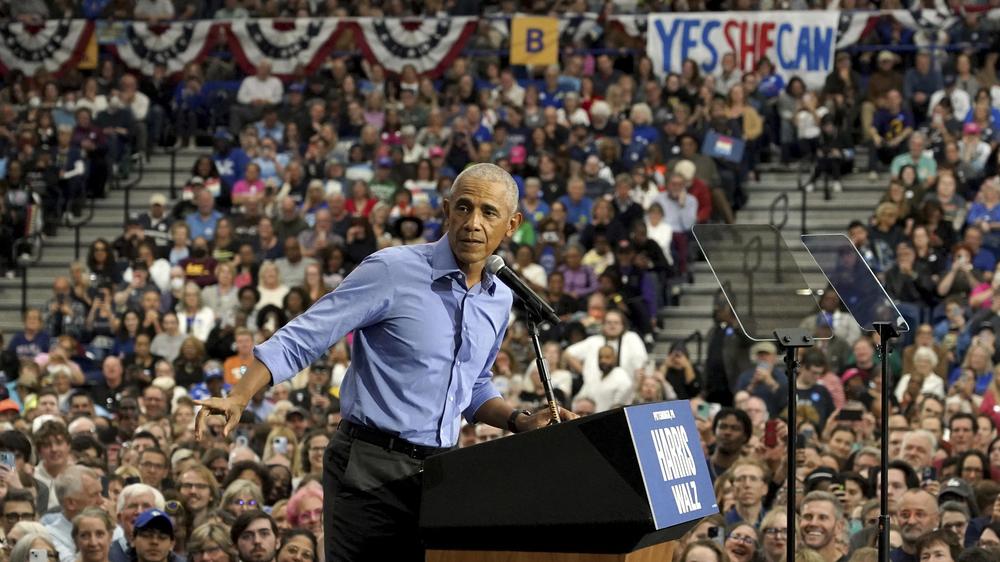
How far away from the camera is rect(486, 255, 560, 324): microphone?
4602mm

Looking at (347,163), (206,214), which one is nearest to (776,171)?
(347,163)

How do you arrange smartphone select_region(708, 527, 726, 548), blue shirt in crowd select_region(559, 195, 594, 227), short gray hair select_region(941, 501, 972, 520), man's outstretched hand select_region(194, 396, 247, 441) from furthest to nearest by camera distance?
blue shirt in crowd select_region(559, 195, 594, 227)
short gray hair select_region(941, 501, 972, 520)
smartphone select_region(708, 527, 726, 548)
man's outstretched hand select_region(194, 396, 247, 441)

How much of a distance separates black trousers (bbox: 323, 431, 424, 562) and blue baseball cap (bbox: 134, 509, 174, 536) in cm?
376

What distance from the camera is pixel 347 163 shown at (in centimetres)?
1898

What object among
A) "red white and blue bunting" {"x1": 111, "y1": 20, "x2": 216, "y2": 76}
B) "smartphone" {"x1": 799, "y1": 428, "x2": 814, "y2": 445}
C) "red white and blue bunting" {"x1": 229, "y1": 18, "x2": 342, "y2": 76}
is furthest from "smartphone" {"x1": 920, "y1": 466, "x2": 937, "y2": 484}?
"red white and blue bunting" {"x1": 111, "y1": 20, "x2": 216, "y2": 76}

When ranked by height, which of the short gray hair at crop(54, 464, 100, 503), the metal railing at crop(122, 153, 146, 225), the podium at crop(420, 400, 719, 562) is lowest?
the short gray hair at crop(54, 464, 100, 503)

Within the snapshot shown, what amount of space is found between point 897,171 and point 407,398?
1316 centimetres

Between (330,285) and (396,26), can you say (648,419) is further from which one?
(396,26)

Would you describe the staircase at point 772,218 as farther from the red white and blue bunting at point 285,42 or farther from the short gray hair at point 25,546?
the short gray hair at point 25,546

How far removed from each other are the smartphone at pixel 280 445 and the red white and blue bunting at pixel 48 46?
11860 millimetres

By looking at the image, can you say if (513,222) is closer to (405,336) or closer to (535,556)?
(405,336)

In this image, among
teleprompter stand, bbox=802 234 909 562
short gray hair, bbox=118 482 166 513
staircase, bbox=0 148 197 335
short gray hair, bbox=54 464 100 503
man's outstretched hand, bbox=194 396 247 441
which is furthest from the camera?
staircase, bbox=0 148 197 335

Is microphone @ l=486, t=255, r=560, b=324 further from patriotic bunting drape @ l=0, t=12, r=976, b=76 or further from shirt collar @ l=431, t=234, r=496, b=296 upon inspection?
patriotic bunting drape @ l=0, t=12, r=976, b=76

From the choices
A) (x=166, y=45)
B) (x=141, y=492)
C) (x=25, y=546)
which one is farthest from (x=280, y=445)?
(x=166, y=45)
